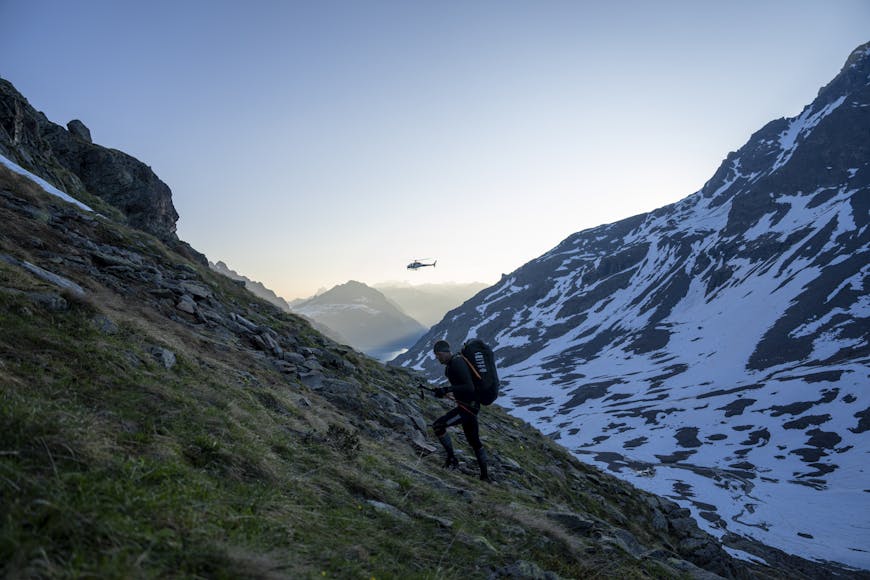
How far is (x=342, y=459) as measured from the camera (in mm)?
8391

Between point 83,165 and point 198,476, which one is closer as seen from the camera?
point 198,476

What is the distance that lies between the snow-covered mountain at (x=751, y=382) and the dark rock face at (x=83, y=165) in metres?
61.0

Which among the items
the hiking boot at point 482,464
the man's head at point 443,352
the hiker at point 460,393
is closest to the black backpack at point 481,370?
the hiker at point 460,393

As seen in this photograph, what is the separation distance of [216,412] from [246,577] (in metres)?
4.30

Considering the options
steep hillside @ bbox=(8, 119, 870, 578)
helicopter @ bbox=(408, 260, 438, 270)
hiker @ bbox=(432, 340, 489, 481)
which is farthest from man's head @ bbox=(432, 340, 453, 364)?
helicopter @ bbox=(408, 260, 438, 270)

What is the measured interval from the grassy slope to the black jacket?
5.93 feet

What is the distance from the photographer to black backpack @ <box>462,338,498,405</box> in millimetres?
10945

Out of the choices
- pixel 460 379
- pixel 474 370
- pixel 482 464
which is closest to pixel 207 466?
pixel 460 379

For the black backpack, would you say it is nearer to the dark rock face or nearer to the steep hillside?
the steep hillside

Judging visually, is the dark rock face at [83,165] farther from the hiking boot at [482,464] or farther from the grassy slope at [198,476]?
the hiking boot at [482,464]

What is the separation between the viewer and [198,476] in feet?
17.4

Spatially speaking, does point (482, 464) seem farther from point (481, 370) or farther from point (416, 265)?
point (416, 265)

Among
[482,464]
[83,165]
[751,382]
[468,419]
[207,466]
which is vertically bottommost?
[482,464]

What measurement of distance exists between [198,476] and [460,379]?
21.3 ft
